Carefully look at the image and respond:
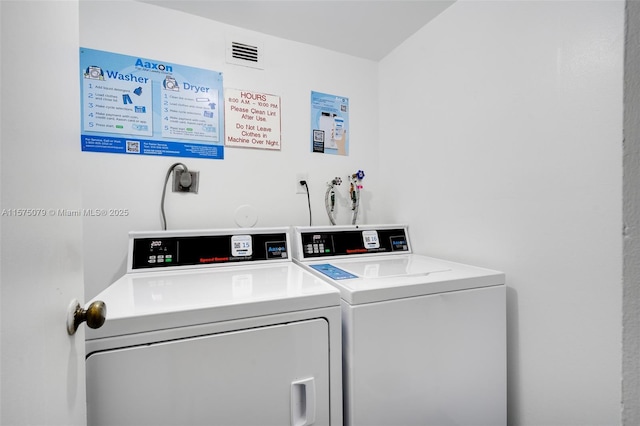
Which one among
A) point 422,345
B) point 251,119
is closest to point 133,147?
point 251,119

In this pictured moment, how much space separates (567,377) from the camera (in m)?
0.95

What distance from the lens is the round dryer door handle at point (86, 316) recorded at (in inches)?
19.6

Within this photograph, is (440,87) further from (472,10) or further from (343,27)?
(343,27)

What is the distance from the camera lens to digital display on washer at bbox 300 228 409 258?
1432 mm

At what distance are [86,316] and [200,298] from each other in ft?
0.99

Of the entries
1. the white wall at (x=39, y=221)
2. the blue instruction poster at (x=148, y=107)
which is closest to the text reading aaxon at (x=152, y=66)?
the blue instruction poster at (x=148, y=107)

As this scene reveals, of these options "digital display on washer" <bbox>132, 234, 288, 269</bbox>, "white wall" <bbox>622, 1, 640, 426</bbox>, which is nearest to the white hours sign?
"digital display on washer" <bbox>132, 234, 288, 269</bbox>

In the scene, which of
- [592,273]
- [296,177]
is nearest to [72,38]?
[296,177]

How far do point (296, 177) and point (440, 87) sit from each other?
3.04 feet

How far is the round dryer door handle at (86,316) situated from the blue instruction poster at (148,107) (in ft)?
3.58

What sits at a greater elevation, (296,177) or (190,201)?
(296,177)

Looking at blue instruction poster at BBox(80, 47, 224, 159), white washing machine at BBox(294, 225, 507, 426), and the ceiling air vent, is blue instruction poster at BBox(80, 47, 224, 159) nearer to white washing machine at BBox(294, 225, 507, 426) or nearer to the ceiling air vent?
the ceiling air vent

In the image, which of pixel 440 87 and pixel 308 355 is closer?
pixel 308 355

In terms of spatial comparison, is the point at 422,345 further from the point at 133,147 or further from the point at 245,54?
the point at 245,54
